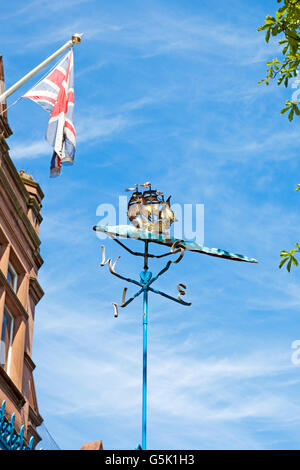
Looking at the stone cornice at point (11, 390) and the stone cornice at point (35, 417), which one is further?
the stone cornice at point (35, 417)

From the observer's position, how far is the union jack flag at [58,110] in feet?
65.6

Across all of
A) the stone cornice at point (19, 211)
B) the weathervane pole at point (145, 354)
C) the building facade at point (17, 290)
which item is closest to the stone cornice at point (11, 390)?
the building facade at point (17, 290)

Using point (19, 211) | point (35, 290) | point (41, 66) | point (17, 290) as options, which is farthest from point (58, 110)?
point (35, 290)

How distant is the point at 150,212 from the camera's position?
17656 mm

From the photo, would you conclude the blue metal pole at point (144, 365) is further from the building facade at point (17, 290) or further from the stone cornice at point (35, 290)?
the stone cornice at point (35, 290)

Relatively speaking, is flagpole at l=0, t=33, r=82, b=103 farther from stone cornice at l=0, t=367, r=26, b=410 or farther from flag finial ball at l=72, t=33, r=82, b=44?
stone cornice at l=0, t=367, r=26, b=410

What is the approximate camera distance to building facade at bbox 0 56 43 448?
20561mm

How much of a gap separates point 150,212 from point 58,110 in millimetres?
4178

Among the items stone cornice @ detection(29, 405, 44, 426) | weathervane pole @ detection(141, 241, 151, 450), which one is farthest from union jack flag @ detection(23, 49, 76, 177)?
stone cornice @ detection(29, 405, 44, 426)

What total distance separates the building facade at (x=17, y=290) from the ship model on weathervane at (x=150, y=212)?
4.22 metres

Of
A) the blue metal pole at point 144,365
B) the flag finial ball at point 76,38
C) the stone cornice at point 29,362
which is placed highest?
the flag finial ball at point 76,38
